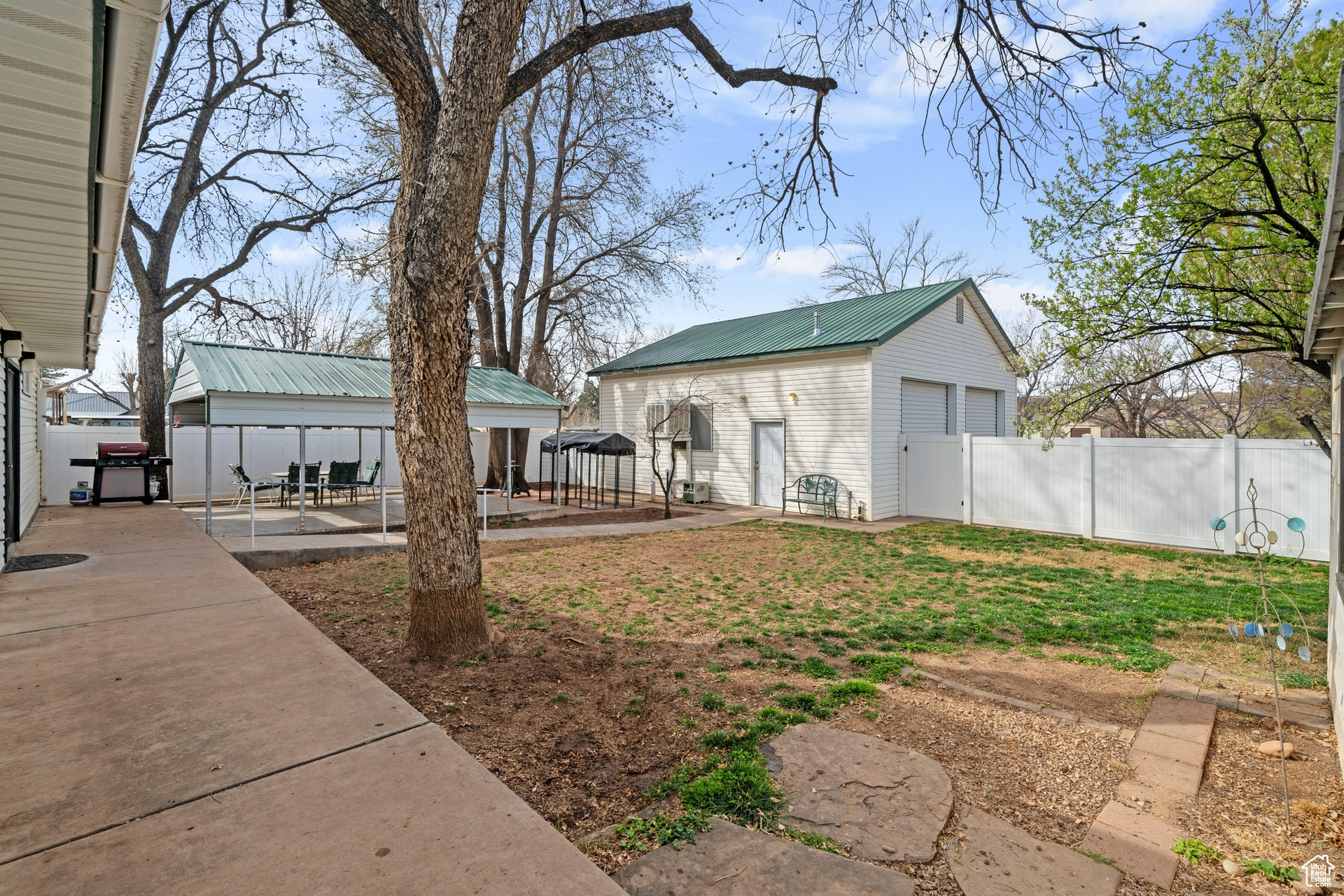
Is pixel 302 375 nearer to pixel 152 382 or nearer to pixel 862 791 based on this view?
pixel 152 382

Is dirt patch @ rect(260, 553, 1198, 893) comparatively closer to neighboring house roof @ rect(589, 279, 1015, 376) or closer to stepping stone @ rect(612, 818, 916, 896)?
stepping stone @ rect(612, 818, 916, 896)

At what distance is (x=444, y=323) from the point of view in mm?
4031

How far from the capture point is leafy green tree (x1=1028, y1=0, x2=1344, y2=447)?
16.3 ft

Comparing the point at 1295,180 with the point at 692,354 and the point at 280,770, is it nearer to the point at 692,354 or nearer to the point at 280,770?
the point at 280,770

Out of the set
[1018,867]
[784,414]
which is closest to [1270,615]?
[1018,867]

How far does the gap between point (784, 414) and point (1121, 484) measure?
6.17 m

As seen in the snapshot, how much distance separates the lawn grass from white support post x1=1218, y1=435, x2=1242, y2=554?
0.31 metres

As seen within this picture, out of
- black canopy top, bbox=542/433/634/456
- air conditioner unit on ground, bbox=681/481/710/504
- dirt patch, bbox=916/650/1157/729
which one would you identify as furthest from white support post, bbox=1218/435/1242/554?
black canopy top, bbox=542/433/634/456

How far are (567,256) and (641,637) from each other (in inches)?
598

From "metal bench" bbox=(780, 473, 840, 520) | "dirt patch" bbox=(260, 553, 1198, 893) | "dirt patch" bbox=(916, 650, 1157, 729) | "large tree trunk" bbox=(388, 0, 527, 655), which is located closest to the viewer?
"dirt patch" bbox=(260, 553, 1198, 893)

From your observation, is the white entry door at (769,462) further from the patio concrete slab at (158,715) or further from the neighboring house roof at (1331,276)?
the patio concrete slab at (158,715)

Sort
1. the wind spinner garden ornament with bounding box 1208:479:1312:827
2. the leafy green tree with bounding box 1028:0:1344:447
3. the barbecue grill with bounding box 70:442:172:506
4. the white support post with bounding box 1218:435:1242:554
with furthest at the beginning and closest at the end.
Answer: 1. the barbecue grill with bounding box 70:442:172:506
2. the white support post with bounding box 1218:435:1242:554
3. the leafy green tree with bounding box 1028:0:1344:447
4. the wind spinner garden ornament with bounding box 1208:479:1312:827

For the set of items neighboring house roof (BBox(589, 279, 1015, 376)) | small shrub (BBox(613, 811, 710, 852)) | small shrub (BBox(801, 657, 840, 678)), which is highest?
neighboring house roof (BBox(589, 279, 1015, 376))

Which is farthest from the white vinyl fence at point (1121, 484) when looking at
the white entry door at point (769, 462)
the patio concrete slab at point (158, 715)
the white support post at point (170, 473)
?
the white support post at point (170, 473)
